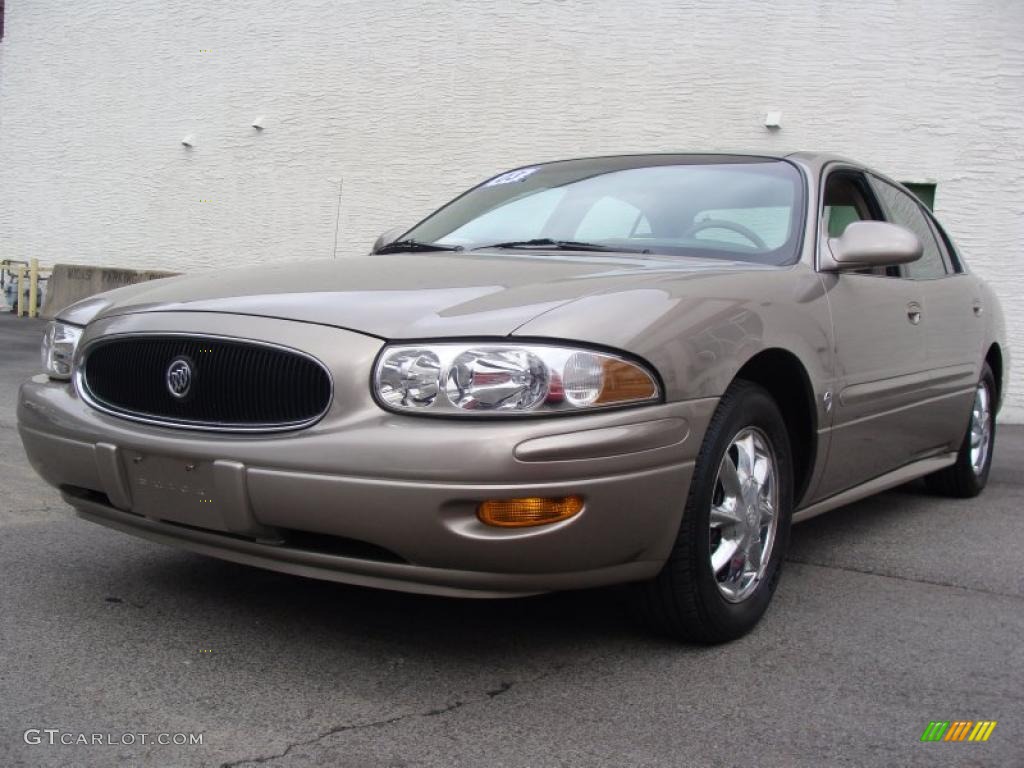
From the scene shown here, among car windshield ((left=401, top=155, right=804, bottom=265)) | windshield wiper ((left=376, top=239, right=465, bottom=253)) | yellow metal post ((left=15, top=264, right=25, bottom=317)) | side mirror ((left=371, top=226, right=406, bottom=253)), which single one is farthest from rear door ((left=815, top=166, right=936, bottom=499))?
yellow metal post ((left=15, top=264, right=25, bottom=317))

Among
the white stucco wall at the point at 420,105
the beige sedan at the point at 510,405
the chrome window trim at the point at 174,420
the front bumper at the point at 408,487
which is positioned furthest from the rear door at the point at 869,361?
the white stucco wall at the point at 420,105

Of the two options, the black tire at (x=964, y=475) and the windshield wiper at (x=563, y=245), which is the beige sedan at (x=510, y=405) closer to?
the windshield wiper at (x=563, y=245)

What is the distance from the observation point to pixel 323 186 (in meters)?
14.0

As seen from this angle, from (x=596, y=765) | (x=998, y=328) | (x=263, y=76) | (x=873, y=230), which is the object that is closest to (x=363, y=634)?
(x=596, y=765)

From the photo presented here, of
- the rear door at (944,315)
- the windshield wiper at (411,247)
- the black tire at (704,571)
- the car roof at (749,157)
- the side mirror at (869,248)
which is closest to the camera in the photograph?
the black tire at (704,571)

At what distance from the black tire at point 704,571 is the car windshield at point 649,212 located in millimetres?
731

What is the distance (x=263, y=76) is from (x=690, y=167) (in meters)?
11.6

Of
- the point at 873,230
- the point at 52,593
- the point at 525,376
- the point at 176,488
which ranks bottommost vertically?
the point at 52,593

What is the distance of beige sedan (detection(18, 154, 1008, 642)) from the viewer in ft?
8.55

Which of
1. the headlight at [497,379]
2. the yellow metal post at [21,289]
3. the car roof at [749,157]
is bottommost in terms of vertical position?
the yellow metal post at [21,289]

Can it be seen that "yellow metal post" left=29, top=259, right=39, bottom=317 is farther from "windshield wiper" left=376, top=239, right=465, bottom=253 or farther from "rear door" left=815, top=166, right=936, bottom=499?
"rear door" left=815, top=166, right=936, bottom=499

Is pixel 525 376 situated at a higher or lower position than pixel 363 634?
higher

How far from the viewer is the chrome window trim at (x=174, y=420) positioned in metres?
2.71

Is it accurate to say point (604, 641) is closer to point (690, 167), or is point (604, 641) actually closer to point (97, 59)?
A: point (690, 167)
